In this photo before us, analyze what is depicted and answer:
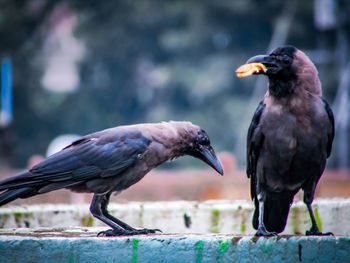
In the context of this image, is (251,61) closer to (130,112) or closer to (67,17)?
(130,112)

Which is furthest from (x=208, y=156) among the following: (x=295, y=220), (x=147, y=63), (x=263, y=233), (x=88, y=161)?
(x=147, y=63)

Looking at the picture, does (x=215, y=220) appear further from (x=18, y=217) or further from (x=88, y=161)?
(x=18, y=217)

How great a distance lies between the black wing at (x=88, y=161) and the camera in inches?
152

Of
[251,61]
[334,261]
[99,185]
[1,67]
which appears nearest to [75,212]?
[99,185]

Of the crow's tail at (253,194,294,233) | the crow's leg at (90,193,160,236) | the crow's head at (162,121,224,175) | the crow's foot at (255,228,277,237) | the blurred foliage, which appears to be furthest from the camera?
the blurred foliage

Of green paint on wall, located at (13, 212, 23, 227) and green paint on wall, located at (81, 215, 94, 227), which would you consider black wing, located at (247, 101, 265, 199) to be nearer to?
green paint on wall, located at (81, 215, 94, 227)

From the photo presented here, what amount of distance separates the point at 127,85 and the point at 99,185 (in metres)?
21.6

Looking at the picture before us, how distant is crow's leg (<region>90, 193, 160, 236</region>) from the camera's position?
12.2ft

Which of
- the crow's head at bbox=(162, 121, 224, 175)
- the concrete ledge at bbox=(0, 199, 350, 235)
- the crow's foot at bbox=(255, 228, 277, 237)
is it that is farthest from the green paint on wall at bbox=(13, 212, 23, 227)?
the crow's foot at bbox=(255, 228, 277, 237)

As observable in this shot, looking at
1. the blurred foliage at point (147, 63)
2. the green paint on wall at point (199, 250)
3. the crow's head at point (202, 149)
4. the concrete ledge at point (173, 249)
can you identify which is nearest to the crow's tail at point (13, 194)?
the concrete ledge at point (173, 249)

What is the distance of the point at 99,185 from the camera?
156 inches

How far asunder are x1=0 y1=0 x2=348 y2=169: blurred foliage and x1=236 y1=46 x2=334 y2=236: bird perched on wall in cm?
1832

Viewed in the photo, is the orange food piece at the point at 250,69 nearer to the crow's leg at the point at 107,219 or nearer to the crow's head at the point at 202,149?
the crow's head at the point at 202,149

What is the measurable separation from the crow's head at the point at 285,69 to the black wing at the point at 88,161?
92 centimetres
